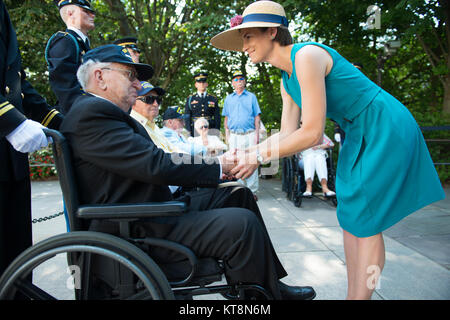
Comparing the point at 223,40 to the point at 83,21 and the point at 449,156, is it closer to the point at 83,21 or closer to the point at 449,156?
the point at 83,21

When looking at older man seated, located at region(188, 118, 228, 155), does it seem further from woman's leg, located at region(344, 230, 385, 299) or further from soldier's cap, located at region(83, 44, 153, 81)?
woman's leg, located at region(344, 230, 385, 299)

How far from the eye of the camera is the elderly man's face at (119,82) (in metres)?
1.77

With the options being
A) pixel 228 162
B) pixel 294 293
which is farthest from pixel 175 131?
pixel 294 293

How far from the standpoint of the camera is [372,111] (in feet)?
5.52

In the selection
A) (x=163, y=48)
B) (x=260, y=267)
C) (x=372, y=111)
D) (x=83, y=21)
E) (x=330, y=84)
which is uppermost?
(x=163, y=48)

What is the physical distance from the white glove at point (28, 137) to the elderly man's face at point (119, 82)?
0.43 metres

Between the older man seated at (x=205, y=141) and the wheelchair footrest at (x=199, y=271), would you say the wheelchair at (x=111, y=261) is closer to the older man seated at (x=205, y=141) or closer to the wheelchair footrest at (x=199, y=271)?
the wheelchair footrest at (x=199, y=271)

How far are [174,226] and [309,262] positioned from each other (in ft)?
5.73

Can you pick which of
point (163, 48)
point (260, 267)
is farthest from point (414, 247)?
point (163, 48)

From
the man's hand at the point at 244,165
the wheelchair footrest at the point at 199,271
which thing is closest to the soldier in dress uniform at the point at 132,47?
the man's hand at the point at 244,165

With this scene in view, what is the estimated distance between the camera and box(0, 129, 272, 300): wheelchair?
50.8 inches

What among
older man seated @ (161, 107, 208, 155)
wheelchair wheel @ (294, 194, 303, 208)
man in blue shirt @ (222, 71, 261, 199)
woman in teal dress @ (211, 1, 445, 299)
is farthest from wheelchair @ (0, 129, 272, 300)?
man in blue shirt @ (222, 71, 261, 199)

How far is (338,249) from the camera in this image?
3135 millimetres
